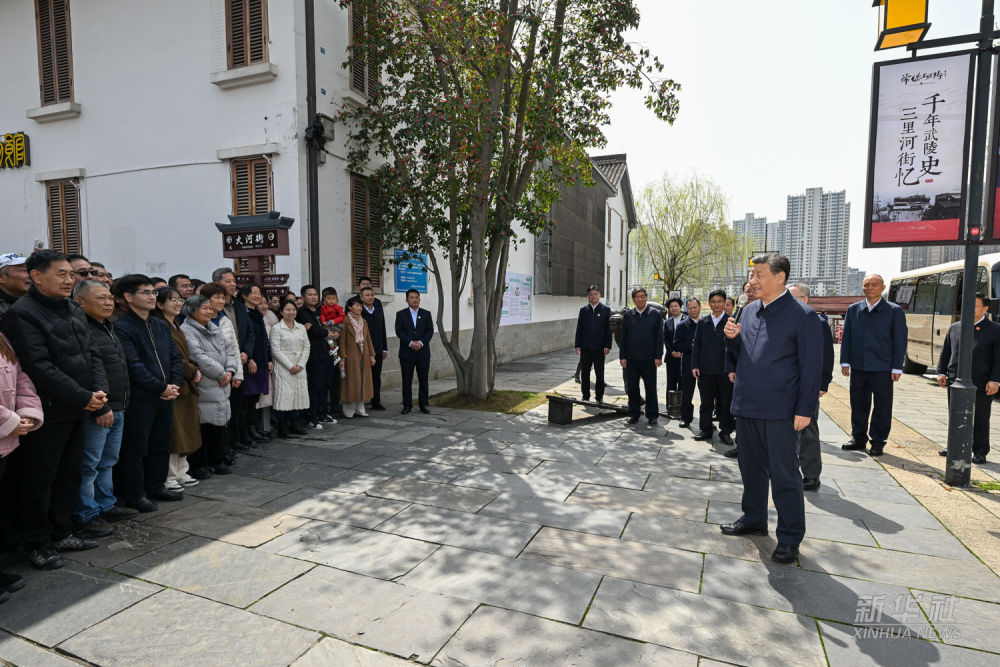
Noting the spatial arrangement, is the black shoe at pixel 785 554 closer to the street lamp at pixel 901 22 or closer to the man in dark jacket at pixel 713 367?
the man in dark jacket at pixel 713 367

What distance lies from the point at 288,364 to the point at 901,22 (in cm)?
724

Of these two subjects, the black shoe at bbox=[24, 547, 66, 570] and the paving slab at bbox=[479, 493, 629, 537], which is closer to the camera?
the black shoe at bbox=[24, 547, 66, 570]

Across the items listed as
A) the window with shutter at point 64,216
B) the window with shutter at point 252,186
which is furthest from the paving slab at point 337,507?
the window with shutter at point 64,216

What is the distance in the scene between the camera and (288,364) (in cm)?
653

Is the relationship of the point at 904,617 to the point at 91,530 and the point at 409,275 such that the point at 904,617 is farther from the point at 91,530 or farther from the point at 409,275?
the point at 409,275

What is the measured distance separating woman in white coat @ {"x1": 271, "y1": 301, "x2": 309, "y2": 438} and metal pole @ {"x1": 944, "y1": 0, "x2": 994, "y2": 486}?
6.93m

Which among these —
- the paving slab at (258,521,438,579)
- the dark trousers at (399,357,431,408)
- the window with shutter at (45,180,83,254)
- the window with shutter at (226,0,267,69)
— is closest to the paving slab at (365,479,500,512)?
the paving slab at (258,521,438,579)

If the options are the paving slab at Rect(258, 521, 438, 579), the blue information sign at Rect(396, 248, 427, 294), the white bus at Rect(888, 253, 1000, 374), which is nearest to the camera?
the paving slab at Rect(258, 521, 438, 579)

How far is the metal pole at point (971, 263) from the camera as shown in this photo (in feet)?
16.1

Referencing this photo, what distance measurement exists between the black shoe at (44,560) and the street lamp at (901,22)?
7869mm

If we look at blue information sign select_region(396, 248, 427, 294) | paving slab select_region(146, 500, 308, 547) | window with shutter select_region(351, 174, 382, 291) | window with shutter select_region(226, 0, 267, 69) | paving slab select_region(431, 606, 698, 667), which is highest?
window with shutter select_region(226, 0, 267, 69)

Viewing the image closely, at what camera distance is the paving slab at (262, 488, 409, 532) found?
13.7ft

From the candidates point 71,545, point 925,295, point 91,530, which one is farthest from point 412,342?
point 925,295

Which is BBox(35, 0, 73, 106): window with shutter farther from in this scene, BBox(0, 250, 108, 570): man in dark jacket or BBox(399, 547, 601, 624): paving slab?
BBox(399, 547, 601, 624): paving slab
